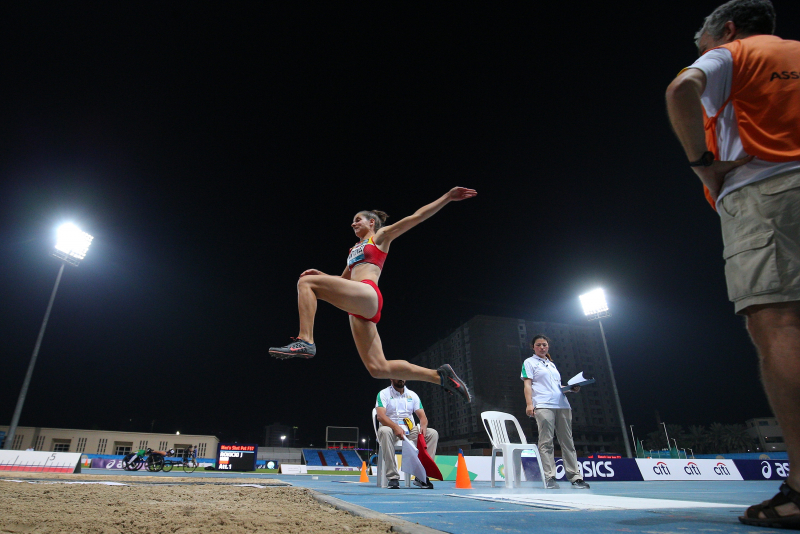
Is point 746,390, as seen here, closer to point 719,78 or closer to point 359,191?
point 359,191

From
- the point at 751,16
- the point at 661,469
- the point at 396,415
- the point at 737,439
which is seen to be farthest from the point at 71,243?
the point at 737,439

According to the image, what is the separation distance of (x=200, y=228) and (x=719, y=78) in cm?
3016

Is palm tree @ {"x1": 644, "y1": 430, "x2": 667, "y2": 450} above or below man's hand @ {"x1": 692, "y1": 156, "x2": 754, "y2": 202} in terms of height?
below

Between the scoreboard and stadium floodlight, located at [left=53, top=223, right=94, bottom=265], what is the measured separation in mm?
14265

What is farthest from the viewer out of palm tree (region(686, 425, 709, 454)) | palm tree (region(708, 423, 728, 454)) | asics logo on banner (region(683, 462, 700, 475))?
palm tree (region(686, 425, 709, 454))

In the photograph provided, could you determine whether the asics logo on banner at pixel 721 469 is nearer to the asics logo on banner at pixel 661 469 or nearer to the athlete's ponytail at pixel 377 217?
the asics logo on banner at pixel 661 469

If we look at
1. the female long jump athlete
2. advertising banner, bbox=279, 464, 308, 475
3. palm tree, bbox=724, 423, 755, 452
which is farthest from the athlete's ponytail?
palm tree, bbox=724, 423, 755, 452

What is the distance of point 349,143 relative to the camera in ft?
75.9

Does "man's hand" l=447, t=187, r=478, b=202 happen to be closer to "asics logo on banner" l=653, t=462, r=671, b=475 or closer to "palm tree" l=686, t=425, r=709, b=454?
"asics logo on banner" l=653, t=462, r=671, b=475

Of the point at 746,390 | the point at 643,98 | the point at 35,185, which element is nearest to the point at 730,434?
the point at 746,390

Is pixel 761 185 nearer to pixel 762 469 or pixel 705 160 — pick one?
pixel 705 160

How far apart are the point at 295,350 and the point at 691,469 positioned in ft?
42.0

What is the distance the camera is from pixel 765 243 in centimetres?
138

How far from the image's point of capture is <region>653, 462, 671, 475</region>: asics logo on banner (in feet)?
32.4
